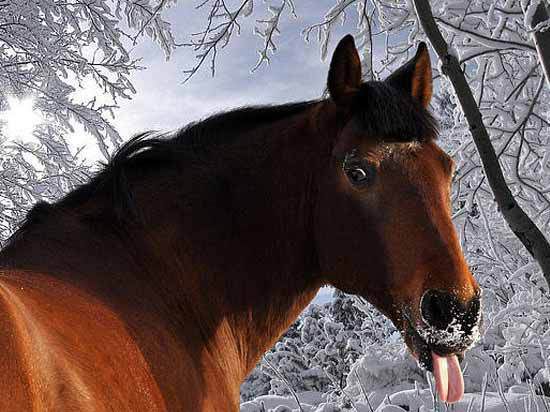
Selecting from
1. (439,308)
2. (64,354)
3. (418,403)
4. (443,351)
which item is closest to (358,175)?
(439,308)

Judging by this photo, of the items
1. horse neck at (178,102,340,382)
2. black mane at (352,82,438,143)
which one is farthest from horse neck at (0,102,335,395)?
black mane at (352,82,438,143)

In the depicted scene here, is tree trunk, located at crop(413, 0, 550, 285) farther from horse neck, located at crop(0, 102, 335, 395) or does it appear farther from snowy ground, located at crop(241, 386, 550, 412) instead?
snowy ground, located at crop(241, 386, 550, 412)

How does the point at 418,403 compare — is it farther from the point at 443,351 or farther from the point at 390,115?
the point at 390,115

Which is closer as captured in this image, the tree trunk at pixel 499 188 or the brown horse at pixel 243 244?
the brown horse at pixel 243 244

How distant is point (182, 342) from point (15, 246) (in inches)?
25.1

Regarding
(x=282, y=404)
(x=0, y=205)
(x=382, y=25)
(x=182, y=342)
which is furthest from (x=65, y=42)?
(x=182, y=342)

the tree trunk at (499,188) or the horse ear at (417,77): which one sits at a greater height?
the horse ear at (417,77)

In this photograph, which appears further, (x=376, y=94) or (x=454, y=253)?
(x=376, y=94)

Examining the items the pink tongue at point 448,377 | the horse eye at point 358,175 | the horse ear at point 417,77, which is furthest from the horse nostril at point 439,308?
the horse ear at point 417,77

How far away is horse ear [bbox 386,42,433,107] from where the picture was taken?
237cm

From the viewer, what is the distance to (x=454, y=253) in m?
1.78

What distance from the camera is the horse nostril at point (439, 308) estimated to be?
1.71 m

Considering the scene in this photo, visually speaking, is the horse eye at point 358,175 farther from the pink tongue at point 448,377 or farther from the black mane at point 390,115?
the pink tongue at point 448,377

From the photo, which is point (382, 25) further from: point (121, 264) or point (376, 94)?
point (121, 264)
